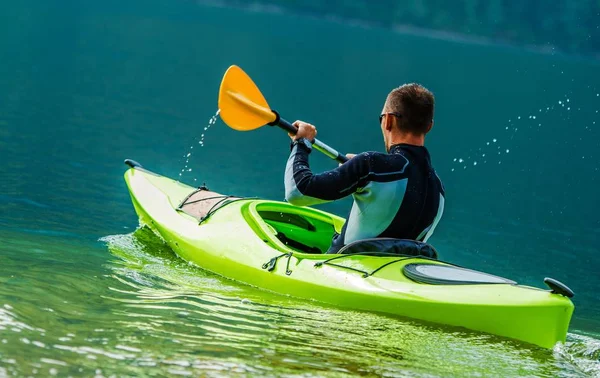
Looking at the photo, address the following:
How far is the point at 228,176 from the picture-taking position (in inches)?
520

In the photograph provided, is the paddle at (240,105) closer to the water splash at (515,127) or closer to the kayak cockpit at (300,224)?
the kayak cockpit at (300,224)

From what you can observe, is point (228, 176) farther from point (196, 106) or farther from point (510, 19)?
point (510, 19)

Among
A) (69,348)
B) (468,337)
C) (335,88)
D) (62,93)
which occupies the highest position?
(335,88)

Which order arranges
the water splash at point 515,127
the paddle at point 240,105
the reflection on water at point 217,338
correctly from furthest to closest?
the water splash at point 515,127 → the paddle at point 240,105 → the reflection on water at point 217,338

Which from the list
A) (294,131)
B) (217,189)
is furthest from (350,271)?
(217,189)

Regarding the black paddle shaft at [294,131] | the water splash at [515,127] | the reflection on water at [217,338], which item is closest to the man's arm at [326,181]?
the black paddle shaft at [294,131]

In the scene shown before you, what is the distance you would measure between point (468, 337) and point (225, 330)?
5.01 ft

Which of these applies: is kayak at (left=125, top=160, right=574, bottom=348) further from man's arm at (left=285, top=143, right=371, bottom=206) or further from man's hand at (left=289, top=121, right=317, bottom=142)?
man's hand at (left=289, top=121, right=317, bottom=142)

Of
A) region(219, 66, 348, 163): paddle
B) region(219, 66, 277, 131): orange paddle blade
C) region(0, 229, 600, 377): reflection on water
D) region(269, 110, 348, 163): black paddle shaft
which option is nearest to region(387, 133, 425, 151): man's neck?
region(269, 110, 348, 163): black paddle shaft

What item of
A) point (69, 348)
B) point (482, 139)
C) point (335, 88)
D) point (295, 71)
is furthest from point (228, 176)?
point (295, 71)

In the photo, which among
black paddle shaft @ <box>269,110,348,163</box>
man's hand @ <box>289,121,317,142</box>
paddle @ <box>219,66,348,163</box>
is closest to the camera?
man's hand @ <box>289,121,317,142</box>

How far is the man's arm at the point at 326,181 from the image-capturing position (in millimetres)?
6012

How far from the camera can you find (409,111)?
6113 millimetres

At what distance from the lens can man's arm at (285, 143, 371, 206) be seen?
6.01m
